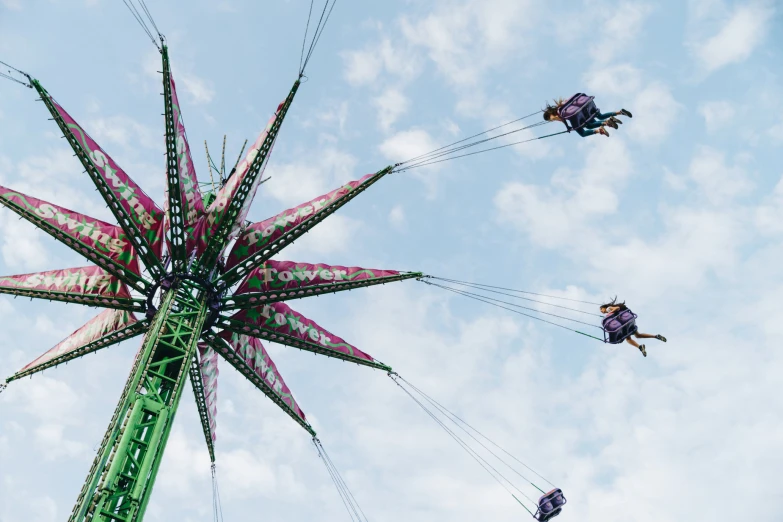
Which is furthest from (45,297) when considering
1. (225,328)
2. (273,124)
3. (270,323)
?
(273,124)

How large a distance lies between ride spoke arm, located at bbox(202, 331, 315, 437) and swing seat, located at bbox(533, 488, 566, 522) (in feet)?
28.4

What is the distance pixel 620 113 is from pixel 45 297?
57.4 ft

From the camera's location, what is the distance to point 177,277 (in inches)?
813

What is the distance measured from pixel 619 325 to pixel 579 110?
617 cm

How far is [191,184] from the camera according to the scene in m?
20.8

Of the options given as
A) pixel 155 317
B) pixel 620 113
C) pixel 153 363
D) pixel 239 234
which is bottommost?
pixel 153 363

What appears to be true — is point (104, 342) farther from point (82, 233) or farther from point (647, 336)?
point (647, 336)

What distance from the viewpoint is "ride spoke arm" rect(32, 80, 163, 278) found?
746 inches

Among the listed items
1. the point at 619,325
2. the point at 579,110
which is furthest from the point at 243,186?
the point at 619,325

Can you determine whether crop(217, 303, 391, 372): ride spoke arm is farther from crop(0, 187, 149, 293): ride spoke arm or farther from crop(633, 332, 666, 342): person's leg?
crop(633, 332, 666, 342): person's leg

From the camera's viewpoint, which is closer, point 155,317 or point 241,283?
point 155,317

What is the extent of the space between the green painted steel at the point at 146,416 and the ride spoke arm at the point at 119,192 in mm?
1639

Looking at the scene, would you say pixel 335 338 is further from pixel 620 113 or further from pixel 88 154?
pixel 620 113

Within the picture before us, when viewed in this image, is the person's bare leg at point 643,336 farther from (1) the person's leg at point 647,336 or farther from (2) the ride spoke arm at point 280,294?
(2) the ride spoke arm at point 280,294
